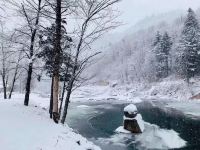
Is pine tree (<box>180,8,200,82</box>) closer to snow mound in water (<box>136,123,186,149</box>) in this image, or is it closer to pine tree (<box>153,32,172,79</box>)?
pine tree (<box>153,32,172,79</box>)

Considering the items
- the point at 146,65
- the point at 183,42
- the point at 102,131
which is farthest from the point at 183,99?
the point at 146,65

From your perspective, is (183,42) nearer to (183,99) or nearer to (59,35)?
(183,99)

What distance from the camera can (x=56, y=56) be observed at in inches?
491

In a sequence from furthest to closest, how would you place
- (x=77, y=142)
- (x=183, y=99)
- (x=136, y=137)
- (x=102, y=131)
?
1. (x=183, y=99)
2. (x=102, y=131)
3. (x=136, y=137)
4. (x=77, y=142)

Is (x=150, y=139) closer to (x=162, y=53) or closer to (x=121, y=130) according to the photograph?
Answer: (x=121, y=130)

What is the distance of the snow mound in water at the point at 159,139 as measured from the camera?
23672 millimetres

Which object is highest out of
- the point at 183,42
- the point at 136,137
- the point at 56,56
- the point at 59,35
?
the point at 183,42

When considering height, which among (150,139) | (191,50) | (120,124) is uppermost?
(191,50)

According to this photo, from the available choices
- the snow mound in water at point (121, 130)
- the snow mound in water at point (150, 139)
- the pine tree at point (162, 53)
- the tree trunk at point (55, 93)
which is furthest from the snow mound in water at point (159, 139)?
the pine tree at point (162, 53)

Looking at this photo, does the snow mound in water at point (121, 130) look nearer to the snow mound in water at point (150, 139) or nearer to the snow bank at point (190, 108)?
the snow mound in water at point (150, 139)

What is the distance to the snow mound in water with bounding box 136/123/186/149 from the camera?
2367cm

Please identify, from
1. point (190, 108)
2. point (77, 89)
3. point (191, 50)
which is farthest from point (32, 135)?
point (191, 50)

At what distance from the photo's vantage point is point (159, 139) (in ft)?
84.9

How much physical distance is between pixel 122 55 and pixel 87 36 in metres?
123
